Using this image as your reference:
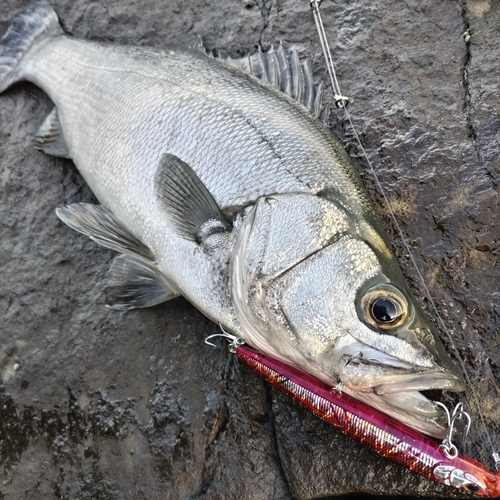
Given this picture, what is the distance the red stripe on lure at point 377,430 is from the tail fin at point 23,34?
7.05 ft

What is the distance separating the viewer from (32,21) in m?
3.00

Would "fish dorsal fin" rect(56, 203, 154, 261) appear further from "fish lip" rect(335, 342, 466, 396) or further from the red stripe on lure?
"fish lip" rect(335, 342, 466, 396)

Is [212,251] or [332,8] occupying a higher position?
[332,8]

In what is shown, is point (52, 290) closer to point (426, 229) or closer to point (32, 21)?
point (32, 21)

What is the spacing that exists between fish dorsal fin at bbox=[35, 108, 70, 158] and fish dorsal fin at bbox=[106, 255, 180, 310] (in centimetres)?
79

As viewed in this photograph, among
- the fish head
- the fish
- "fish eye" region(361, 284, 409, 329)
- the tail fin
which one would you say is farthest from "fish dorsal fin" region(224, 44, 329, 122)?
the tail fin

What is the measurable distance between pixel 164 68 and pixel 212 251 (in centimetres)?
98

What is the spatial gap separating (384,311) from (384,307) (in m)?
0.01

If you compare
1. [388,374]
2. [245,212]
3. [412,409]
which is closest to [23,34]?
[245,212]

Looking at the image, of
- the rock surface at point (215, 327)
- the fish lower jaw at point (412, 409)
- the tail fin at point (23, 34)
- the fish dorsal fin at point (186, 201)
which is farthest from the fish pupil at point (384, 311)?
the tail fin at point (23, 34)

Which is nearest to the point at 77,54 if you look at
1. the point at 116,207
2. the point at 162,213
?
the point at 116,207

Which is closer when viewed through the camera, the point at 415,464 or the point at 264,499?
the point at 415,464

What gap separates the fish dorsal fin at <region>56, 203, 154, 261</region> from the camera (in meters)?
2.35

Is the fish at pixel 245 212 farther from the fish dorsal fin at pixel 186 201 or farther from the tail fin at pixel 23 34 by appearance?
the tail fin at pixel 23 34
